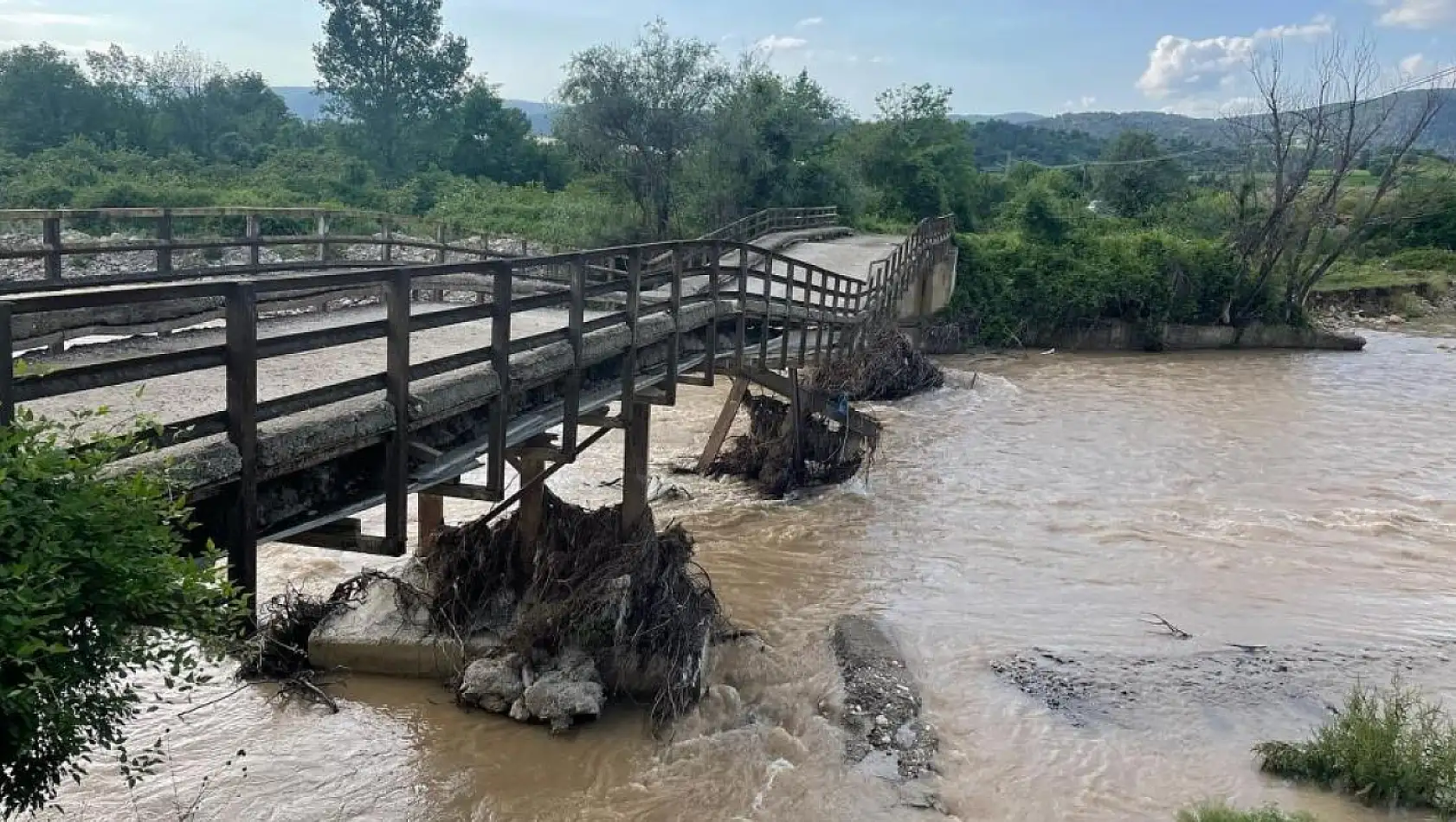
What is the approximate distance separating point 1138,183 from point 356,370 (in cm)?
5632

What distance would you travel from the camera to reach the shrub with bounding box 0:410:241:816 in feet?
11.2

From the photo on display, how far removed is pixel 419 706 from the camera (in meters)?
9.30

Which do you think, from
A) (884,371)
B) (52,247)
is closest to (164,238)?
(52,247)

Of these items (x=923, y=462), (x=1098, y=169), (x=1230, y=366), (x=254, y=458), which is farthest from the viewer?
(x=1098, y=169)

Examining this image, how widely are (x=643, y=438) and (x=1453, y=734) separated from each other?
783 cm

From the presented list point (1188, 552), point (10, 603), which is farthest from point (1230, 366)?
point (10, 603)

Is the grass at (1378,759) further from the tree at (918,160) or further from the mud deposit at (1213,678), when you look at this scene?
the tree at (918,160)

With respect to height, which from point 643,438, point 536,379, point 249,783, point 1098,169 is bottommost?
point 249,783

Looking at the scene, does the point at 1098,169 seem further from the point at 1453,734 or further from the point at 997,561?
the point at 1453,734

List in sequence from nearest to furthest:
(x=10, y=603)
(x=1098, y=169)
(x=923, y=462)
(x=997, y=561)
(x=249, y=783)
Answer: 1. (x=10, y=603)
2. (x=249, y=783)
3. (x=997, y=561)
4. (x=923, y=462)
5. (x=1098, y=169)

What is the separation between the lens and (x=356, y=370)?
8.62 meters

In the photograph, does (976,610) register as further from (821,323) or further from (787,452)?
(821,323)

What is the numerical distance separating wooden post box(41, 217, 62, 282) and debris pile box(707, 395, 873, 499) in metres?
9.28

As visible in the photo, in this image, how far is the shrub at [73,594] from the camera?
11.2 feet
